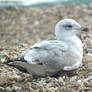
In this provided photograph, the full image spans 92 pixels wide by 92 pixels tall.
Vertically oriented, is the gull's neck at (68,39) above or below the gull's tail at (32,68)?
above

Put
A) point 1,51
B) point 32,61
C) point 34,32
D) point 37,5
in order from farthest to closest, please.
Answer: point 37,5, point 34,32, point 1,51, point 32,61

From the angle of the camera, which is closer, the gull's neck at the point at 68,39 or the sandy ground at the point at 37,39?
the sandy ground at the point at 37,39

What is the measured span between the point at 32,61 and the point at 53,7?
854 cm

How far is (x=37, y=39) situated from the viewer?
946 centimetres

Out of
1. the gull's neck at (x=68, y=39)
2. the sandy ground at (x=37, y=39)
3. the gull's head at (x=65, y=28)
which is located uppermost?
the gull's head at (x=65, y=28)

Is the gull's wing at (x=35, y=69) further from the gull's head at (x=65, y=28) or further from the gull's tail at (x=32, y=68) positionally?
the gull's head at (x=65, y=28)

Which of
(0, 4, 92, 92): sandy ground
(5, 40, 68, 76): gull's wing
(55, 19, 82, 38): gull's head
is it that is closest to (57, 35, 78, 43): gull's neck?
(55, 19, 82, 38): gull's head

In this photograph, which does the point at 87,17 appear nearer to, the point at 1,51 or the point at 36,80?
the point at 1,51

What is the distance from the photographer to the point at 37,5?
13.3m

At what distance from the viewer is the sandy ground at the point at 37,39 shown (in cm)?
430

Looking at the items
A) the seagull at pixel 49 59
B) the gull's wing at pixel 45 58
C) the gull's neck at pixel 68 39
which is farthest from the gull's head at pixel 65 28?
the gull's wing at pixel 45 58

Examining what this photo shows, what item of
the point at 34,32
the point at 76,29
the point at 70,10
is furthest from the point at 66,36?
the point at 70,10

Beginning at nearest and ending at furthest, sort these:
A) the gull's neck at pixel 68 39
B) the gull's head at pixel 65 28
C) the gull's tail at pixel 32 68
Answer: the gull's tail at pixel 32 68 → the gull's neck at pixel 68 39 → the gull's head at pixel 65 28

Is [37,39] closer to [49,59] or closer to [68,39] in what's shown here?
[68,39]
